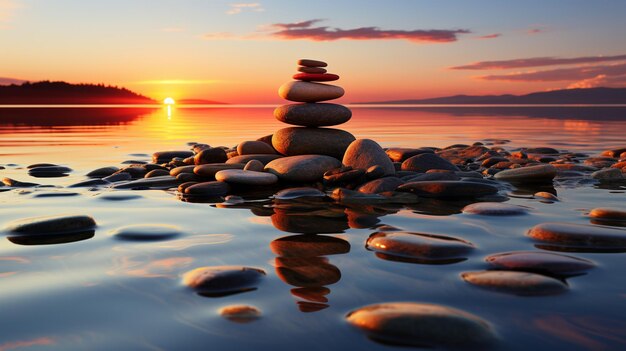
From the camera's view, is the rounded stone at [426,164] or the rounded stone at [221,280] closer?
the rounded stone at [221,280]

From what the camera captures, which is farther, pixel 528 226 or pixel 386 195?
pixel 386 195

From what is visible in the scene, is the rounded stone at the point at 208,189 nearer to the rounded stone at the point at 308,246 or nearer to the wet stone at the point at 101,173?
the wet stone at the point at 101,173

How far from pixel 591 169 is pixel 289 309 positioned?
20.7ft

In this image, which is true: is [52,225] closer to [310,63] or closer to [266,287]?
[266,287]

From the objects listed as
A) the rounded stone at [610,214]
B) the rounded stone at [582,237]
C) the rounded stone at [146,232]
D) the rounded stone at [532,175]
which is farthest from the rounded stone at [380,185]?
the rounded stone at [146,232]

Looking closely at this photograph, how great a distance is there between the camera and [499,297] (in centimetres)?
248

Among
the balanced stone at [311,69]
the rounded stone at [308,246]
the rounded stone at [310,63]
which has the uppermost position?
the rounded stone at [310,63]

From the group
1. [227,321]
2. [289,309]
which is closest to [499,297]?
[289,309]

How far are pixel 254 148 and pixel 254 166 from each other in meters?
1.45

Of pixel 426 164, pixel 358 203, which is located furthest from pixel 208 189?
pixel 426 164

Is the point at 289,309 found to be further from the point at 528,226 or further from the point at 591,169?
the point at 591,169

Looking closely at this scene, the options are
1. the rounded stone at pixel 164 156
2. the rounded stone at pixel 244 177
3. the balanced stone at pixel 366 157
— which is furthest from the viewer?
the rounded stone at pixel 164 156

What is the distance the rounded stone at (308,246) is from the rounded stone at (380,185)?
2059 millimetres

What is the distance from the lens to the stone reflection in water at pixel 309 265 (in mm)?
2523
